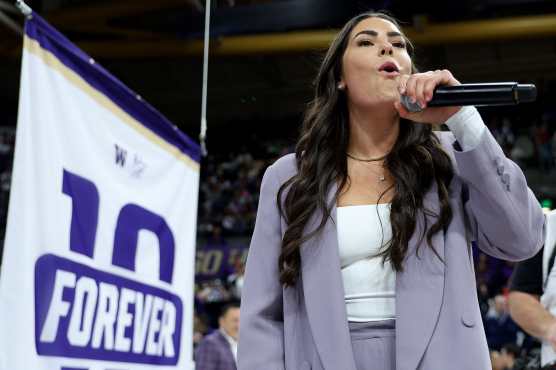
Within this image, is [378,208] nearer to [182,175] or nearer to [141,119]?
[141,119]

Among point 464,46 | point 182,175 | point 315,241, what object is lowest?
point 315,241

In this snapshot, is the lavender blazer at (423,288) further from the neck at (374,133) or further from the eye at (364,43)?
the eye at (364,43)

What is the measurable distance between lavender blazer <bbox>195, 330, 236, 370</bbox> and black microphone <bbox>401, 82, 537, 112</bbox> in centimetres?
443

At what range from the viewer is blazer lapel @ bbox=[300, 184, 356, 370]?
4.90 ft

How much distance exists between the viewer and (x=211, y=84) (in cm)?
1809

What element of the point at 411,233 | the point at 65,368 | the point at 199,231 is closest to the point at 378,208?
the point at 411,233

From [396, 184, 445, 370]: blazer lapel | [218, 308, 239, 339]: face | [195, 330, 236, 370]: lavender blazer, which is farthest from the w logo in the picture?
[218, 308, 239, 339]: face

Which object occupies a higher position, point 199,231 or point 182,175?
point 199,231

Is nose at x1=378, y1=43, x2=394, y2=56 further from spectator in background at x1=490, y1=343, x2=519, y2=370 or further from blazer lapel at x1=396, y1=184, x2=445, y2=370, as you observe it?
spectator in background at x1=490, y1=343, x2=519, y2=370

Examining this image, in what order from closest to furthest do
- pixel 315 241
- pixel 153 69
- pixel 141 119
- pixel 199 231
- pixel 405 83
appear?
1. pixel 405 83
2. pixel 315 241
3. pixel 141 119
4. pixel 199 231
5. pixel 153 69

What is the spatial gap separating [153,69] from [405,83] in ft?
54.6

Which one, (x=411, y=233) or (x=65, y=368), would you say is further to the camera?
(x=65, y=368)

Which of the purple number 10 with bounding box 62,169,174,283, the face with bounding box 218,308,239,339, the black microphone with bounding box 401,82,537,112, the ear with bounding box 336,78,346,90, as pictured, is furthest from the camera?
the face with bounding box 218,308,239,339

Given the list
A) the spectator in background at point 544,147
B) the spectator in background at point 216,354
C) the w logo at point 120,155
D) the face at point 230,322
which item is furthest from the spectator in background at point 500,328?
the spectator in background at point 544,147
